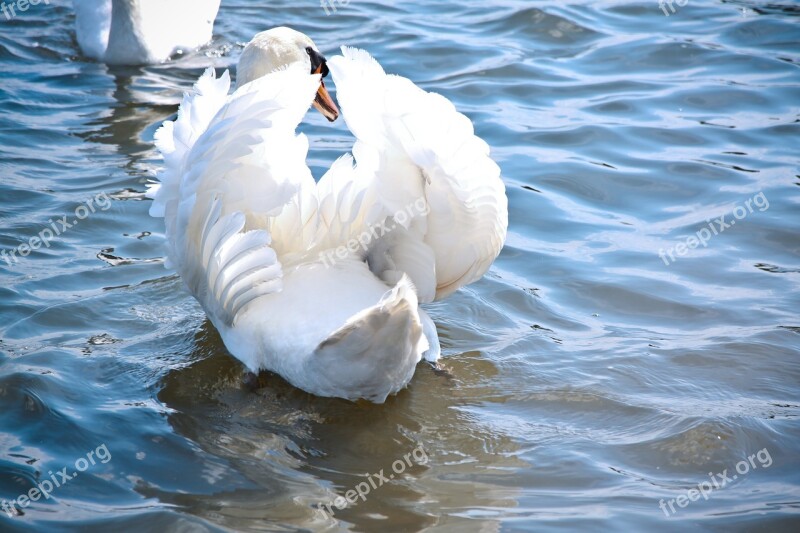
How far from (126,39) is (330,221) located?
5540mm

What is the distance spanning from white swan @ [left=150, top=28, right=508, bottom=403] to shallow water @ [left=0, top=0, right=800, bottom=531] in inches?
16.0

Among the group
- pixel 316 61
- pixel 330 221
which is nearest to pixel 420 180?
pixel 330 221

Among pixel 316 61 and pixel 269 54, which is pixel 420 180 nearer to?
pixel 269 54

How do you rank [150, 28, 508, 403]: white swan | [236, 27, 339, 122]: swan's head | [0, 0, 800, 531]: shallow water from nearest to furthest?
[0, 0, 800, 531]: shallow water → [150, 28, 508, 403]: white swan → [236, 27, 339, 122]: swan's head

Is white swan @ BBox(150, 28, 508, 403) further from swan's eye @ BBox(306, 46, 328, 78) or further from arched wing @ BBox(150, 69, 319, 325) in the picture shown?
swan's eye @ BBox(306, 46, 328, 78)

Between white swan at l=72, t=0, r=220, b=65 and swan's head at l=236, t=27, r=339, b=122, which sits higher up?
swan's head at l=236, t=27, r=339, b=122

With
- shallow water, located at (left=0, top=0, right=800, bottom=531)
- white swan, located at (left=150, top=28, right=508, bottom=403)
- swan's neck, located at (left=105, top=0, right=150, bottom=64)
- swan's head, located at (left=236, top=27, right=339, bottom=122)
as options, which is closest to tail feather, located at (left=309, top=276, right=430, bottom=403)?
white swan, located at (left=150, top=28, right=508, bottom=403)

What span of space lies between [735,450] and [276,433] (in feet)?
6.33

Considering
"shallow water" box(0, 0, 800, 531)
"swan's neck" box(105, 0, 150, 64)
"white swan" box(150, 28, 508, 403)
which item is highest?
"white swan" box(150, 28, 508, 403)

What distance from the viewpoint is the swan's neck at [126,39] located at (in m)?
8.96

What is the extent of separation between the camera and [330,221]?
14.0ft

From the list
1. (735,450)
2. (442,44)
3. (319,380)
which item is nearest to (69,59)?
(442,44)

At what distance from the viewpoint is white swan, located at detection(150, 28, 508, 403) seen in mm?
3805

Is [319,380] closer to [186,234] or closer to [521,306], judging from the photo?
[186,234]
